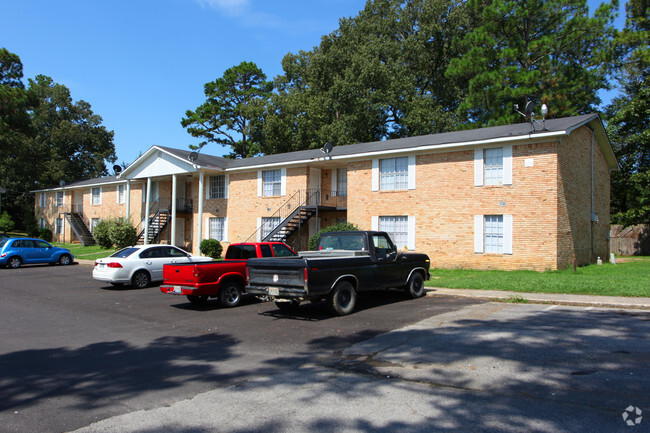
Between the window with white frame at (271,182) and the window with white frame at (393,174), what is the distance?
22.3 ft

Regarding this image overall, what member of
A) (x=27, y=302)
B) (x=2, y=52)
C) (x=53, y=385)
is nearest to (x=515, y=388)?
(x=53, y=385)

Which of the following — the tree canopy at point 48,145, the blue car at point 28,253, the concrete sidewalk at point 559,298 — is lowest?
the concrete sidewalk at point 559,298

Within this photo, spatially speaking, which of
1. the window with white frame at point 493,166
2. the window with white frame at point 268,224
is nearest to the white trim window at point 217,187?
the window with white frame at point 268,224

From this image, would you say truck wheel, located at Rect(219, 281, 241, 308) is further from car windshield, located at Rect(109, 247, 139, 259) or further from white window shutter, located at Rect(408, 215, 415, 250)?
white window shutter, located at Rect(408, 215, 415, 250)

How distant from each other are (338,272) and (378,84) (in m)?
33.5

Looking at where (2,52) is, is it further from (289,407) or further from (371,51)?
(289,407)

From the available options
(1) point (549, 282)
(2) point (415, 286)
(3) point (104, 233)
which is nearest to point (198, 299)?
(2) point (415, 286)

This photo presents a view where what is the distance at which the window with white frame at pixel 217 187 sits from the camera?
97.8 ft

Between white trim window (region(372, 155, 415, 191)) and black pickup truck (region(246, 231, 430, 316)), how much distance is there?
9.48 metres

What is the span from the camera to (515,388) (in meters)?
5.27

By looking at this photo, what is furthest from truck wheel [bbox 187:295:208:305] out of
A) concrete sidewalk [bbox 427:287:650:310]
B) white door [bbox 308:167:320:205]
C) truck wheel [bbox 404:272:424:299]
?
white door [bbox 308:167:320:205]

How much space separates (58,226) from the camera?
4350 centimetres

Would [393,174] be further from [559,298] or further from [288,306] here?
[288,306]

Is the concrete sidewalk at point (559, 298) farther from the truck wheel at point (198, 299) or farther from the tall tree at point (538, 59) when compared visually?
the tall tree at point (538, 59)
